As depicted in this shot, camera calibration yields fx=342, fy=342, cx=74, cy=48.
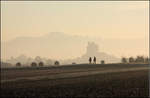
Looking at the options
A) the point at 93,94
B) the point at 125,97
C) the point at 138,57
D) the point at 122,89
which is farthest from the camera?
the point at 138,57

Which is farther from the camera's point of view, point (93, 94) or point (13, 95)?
point (13, 95)

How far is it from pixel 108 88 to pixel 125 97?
5.18m

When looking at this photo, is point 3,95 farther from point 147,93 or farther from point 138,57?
point 138,57

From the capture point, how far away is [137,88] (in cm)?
2966

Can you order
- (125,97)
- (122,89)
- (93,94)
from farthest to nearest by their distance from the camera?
(122,89) → (93,94) → (125,97)

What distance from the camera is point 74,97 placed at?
85.4 feet

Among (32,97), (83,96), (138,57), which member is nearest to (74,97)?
(83,96)

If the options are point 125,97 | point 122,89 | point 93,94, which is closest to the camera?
point 125,97

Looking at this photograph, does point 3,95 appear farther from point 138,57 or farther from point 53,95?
point 138,57

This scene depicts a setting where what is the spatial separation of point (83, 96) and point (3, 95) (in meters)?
7.91

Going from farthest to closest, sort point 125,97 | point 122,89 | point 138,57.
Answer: point 138,57 < point 122,89 < point 125,97

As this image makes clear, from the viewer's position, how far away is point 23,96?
2817 cm

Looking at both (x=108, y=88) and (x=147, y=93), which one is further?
(x=108, y=88)

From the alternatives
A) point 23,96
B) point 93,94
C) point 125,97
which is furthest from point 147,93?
point 23,96
